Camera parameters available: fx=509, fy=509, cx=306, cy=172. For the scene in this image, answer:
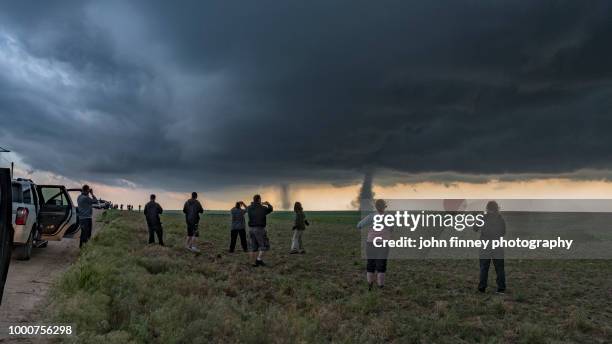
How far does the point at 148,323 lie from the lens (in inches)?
304

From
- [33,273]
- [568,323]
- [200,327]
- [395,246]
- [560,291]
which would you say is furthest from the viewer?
[395,246]

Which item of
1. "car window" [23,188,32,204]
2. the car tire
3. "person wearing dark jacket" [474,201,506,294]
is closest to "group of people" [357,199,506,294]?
"person wearing dark jacket" [474,201,506,294]

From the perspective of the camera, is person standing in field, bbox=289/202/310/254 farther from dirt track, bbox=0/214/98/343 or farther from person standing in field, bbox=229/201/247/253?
dirt track, bbox=0/214/98/343

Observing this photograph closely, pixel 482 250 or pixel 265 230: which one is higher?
pixel 265 230

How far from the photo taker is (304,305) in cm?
1062

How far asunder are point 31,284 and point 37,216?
3.63 meters

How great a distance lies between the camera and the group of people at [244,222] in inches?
624

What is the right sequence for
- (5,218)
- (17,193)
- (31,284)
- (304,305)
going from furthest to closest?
(17,193) < (31,284) < (304,305) < (5,218)

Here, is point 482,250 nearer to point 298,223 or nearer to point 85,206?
point 298,223

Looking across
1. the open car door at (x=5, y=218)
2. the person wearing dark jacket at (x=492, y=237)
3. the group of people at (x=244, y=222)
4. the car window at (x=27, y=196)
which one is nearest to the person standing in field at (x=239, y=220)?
the group of people at (x=244, y=222)

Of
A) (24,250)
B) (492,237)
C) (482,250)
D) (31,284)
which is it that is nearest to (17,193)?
(24,250)

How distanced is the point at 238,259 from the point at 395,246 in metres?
12.4

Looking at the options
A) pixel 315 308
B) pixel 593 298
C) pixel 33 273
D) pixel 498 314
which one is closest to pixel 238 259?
pixel 33 273

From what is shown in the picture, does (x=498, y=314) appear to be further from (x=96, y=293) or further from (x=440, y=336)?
(x=96, y=293)
